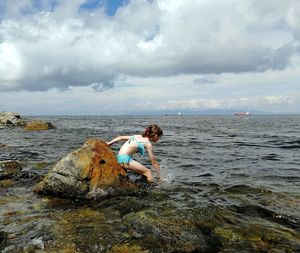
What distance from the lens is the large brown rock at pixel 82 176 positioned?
10891 millimetres

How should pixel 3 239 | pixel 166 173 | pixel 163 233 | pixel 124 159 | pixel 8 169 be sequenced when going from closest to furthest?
pixel 3 239, pixel 163 233, pixel 124 159, pixel 8 169, pixel 166 173

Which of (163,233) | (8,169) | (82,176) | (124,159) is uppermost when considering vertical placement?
(124,159)

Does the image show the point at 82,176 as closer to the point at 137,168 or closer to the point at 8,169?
the point at 137,168

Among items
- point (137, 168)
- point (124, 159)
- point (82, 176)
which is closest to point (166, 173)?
point (137, 168)

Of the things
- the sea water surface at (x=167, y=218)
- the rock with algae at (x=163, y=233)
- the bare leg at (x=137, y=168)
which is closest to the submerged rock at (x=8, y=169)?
the sea water surface at (x=167, y=218)

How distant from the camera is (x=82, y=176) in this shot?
1099cm

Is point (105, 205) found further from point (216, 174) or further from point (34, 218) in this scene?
point (216, 174)

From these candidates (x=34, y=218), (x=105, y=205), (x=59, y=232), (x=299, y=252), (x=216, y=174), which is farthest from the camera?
(x=216, y=174)

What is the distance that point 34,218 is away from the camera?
8.84 m

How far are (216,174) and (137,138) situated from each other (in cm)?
512

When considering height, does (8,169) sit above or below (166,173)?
above

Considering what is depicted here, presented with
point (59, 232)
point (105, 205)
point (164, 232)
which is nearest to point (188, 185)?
point (105, 205)

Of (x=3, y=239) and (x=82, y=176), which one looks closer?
(x=3, y=239)

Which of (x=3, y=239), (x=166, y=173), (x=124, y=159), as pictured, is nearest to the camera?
(x=3, y=239)
